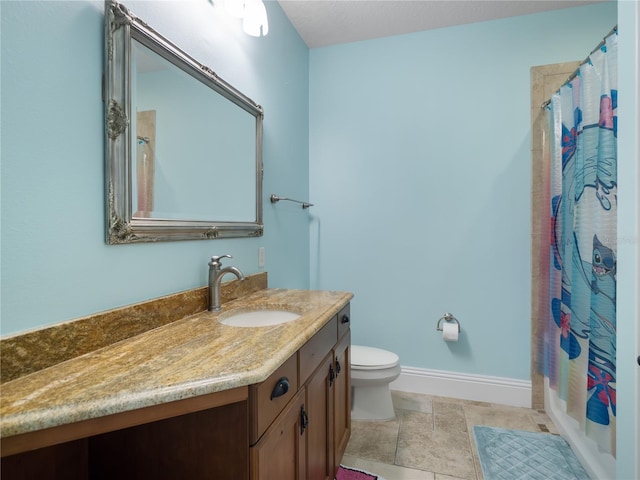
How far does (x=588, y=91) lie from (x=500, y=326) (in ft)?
4.82

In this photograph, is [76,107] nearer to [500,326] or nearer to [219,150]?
[219,150]

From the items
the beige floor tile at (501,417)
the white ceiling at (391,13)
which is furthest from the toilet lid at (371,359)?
the white ceiling at (391,13)

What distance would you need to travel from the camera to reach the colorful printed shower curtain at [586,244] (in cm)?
132

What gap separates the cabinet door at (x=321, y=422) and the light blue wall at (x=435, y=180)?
118 cm

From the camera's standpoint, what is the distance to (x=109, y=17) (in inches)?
37.7

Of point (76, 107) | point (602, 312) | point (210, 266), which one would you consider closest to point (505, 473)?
point (602, 312)

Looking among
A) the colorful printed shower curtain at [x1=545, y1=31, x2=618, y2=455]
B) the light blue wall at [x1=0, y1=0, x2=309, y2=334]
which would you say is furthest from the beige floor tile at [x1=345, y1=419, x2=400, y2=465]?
the light blue wall at [x1=0, y1=0, x2=309, y2=334]

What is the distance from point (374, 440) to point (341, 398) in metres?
0.50

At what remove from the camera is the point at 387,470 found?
1608 millimetres

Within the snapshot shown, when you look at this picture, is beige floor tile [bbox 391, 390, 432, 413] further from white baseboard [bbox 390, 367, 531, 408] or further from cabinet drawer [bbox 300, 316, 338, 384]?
cabinet drawer [bbox 300, 316, 338, 384]

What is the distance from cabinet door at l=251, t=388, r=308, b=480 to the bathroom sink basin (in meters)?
0.38

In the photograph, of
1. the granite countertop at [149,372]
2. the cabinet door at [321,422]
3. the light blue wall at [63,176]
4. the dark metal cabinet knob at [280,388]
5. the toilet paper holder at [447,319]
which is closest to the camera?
the granite countertop at [149,372]

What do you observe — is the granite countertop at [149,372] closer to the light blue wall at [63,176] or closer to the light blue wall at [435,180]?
the light blue wall at [63,176]

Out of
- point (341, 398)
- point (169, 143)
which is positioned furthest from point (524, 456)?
point (169, 143)
